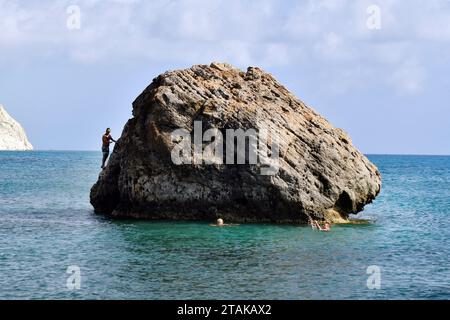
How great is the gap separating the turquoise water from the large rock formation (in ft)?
4.72

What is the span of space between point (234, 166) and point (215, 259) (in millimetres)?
8961

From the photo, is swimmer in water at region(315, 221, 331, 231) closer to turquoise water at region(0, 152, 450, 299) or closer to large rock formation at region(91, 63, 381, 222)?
turquoise water at region(0, 152, 450, 299)

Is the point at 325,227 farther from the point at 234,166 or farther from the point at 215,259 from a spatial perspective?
the point at 215,259

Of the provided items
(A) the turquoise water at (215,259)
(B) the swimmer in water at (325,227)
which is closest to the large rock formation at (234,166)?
(B) the swimmer in water at (325,227)

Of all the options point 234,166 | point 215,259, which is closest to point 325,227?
point 234,166

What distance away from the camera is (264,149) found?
33719mm

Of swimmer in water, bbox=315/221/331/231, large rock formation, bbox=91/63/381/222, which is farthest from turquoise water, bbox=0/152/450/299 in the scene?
large rock formation, bbox=91/63/381/222

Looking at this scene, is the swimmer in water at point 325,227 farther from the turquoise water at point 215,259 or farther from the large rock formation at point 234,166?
the large rock formation at point 234,166

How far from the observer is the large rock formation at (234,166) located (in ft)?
112

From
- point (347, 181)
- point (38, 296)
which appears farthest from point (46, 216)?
point (38, 296)

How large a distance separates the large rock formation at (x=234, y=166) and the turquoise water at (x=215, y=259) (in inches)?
56.7

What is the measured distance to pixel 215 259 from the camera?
2577cm

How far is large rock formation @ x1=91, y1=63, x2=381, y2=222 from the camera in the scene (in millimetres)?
34031
